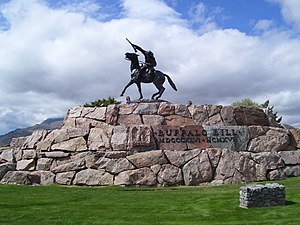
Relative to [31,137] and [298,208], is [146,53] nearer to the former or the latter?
[31,137]

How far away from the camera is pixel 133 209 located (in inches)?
446

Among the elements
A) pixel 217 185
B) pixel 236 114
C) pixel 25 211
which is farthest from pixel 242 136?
pixel 25 211

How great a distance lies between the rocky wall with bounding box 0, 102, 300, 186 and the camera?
59.5 feet

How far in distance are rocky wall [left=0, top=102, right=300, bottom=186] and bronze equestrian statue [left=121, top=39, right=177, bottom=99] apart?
1855mm

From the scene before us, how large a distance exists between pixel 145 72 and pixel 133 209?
39.6 feet

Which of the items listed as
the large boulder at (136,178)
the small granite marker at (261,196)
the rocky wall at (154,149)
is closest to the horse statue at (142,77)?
the rocky wall at (154,149)

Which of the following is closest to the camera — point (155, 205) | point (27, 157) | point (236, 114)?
point (155, 205)

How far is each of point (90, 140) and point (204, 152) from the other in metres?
5.32

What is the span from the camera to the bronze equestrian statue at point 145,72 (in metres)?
22.3

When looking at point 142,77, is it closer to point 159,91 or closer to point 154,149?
point 159,91

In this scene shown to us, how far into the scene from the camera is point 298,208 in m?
10.7

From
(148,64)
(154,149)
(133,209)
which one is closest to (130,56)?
(148,64)

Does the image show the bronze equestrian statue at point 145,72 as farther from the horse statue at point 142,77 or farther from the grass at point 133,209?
the grass at point 133,209

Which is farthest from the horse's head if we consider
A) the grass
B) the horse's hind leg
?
the grass
